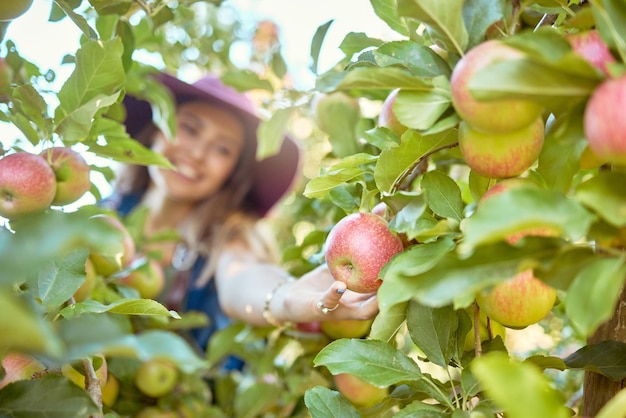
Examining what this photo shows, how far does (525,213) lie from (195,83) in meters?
1.97

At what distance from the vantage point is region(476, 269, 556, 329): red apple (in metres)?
0.63

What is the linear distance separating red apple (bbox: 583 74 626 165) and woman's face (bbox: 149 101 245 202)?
1.90m

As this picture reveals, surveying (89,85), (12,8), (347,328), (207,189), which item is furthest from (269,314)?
Result: (207,189)

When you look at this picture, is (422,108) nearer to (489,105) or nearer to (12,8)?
(489,105)

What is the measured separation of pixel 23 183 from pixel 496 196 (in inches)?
24.5

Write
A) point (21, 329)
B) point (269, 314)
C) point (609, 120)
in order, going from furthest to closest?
1. point (269, 314)
2. point (609, 120)
3. point (21, 329)

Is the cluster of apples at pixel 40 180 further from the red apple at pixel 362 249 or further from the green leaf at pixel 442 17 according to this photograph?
the green leaf at pixel 442 17

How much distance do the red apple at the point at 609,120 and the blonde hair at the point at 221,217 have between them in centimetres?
173

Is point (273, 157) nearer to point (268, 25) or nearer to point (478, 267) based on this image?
point (268, 25)

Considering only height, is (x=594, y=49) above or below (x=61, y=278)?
above

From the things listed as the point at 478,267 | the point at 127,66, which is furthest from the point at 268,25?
the point at 478,267

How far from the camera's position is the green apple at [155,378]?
1.40 meters

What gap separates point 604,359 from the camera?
0.70 m

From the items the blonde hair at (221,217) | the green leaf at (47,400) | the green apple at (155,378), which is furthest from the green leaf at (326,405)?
the blonde hair at (221,217)
